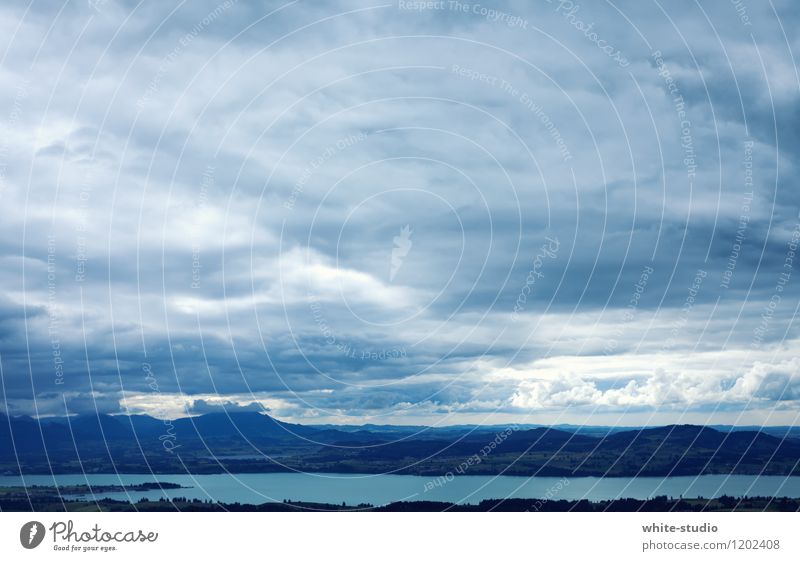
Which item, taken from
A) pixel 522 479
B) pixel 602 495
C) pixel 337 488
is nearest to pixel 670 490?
pixel 602 495

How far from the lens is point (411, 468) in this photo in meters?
197

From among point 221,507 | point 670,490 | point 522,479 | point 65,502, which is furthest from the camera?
point 522,479
